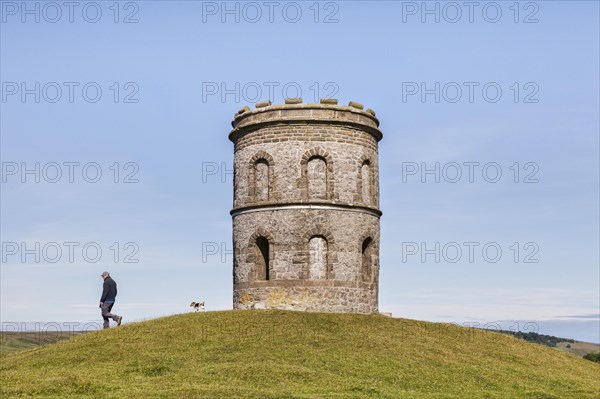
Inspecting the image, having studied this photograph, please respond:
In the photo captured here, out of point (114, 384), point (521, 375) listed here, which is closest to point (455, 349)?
point (521, 375)

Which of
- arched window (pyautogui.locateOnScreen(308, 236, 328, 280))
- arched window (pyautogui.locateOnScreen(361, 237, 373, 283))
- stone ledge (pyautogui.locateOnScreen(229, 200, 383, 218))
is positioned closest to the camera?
arched window (pyautogui.locateOnScreen(308, 236, 328, 280))

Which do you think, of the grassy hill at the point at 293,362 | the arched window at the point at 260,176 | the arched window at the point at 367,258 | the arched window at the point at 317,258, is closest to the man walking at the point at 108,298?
the grassy hill at the point at 293,362

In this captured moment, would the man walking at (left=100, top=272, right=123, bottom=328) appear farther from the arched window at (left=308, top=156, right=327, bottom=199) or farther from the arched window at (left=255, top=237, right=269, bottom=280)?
the arched window at (left=308, top=156, right=327, bottom=199)

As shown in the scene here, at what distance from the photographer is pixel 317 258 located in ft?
87.8

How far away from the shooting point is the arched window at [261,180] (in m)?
27.7

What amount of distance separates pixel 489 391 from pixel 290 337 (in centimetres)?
603

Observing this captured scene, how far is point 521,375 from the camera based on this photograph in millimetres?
20188

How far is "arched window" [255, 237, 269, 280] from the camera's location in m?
27.5

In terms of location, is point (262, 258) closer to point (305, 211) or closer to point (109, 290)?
point (305, 211)

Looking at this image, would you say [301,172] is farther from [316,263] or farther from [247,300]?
[247,300]

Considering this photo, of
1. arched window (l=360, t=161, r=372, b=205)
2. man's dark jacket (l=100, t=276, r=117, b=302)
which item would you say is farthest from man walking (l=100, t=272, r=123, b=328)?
arched window (l=360, t=161, r=372, b=205)

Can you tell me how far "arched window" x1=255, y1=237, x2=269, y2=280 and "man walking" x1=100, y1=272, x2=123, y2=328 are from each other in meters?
5.13

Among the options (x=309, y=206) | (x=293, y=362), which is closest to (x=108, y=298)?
(x=309, y=206)

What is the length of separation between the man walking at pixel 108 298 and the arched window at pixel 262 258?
16.8 ft
